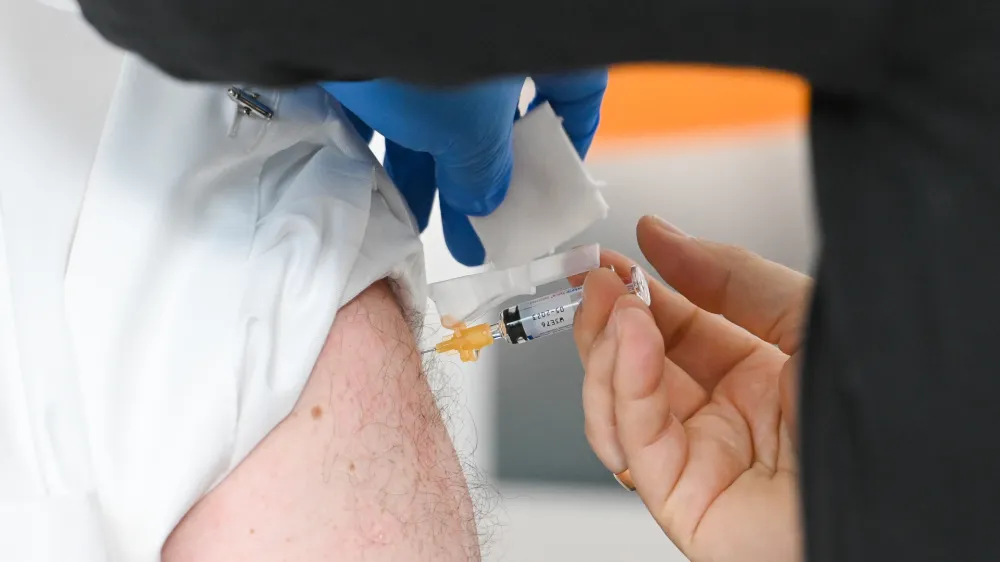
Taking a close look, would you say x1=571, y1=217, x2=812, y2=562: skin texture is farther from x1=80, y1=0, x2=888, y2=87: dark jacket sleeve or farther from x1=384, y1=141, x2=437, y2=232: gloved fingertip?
x1=80, y1=0, x2=888, y2=87: dark jacket sleeve

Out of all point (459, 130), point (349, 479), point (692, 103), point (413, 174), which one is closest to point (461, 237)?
point (413, 174)

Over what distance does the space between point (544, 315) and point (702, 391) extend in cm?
21

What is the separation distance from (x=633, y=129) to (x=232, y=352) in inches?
53.9

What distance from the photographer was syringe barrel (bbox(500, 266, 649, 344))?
862mm

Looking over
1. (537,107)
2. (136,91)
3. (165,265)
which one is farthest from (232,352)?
(537,107)

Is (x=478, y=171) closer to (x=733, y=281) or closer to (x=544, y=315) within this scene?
(x=544, y=315)

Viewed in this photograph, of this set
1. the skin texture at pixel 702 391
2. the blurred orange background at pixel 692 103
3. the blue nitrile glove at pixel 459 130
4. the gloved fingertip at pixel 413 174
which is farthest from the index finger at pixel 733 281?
the blurred orange background at pixel 692 103

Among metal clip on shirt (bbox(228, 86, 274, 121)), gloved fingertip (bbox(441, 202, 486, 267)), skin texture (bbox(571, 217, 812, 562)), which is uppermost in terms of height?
metal clip on shirt (bbox(228, 86, 274, 121))

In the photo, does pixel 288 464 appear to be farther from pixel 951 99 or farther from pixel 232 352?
pixel 951 99

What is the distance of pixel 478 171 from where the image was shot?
78cm

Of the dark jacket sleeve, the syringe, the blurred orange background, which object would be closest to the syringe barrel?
the syringe

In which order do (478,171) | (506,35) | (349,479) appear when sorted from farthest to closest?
(478,171) < (349,479) < (506,35)

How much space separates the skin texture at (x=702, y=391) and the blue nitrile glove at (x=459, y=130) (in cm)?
16

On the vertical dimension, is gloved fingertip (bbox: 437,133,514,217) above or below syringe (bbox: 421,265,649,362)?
above
